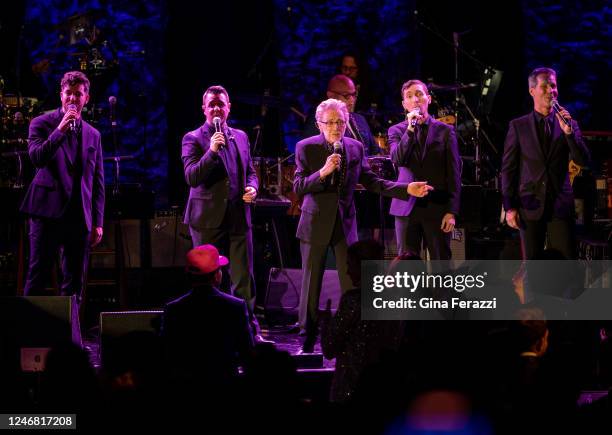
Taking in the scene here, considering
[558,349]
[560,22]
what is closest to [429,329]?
[558,349]

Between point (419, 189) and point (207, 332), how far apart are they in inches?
99.9

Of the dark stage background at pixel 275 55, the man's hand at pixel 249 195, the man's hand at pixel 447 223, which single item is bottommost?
the man's hand at pixel 447 223

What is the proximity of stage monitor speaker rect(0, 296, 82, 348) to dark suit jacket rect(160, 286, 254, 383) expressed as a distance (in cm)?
91

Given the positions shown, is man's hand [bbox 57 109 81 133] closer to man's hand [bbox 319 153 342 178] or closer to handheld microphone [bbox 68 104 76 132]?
handheld microphone [bbox 68 104 76 132]

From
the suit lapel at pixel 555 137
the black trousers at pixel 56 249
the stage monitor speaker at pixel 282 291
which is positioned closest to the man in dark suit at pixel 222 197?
the black trousers at pixel 56 249

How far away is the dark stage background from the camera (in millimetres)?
10297

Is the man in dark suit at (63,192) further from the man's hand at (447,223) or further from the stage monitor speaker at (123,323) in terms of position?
the man's hand at (447,223)

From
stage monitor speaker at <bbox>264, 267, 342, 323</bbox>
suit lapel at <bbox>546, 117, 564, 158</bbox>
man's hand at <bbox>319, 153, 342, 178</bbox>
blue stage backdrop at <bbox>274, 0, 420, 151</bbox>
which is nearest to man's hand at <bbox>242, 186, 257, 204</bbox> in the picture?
man's hand at <bbox>319, 153, 342, 178</bbox>

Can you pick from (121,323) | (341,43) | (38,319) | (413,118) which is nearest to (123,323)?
(121,323)

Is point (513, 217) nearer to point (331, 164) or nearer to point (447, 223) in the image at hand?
point (447, 223)

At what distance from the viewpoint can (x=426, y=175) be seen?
712 centimetres

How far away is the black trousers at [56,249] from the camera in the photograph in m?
6.52

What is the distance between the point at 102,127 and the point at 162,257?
68.3 inches

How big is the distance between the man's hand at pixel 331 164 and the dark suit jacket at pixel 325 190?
4.0 inches
